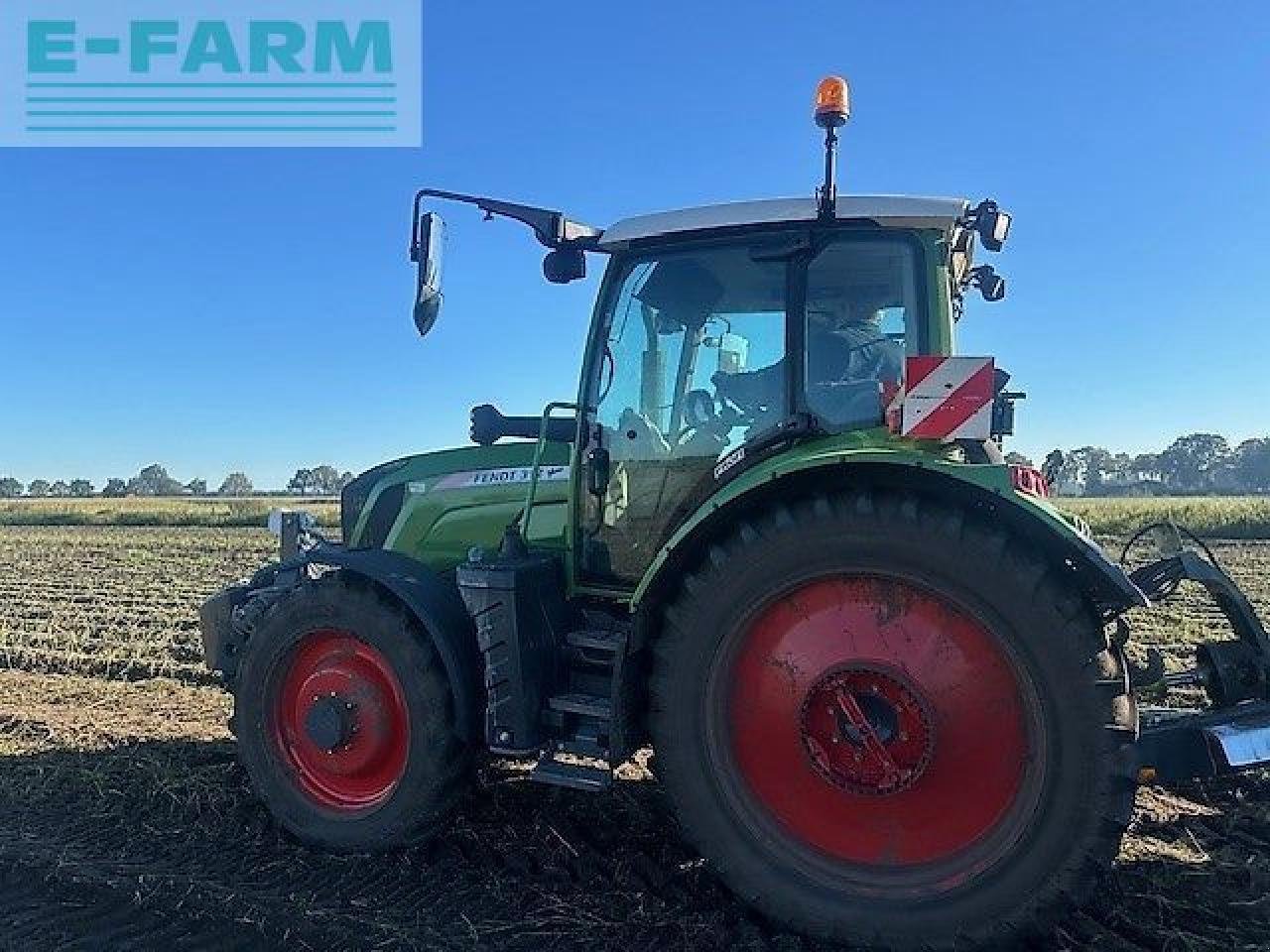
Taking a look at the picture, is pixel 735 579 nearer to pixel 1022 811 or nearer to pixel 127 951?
pixel 1022 811

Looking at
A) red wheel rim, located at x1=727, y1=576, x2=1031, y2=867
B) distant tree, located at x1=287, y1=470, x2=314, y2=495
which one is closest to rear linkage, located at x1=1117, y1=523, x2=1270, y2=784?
red wheel rim, located at x1=727, y1=576, x2=1031, y2=867

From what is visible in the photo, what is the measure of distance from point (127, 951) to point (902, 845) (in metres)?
2.67

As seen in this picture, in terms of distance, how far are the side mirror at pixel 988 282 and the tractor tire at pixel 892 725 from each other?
1725 millimetres

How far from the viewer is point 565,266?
419cm

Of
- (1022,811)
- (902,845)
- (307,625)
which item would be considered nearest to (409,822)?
(307,625)

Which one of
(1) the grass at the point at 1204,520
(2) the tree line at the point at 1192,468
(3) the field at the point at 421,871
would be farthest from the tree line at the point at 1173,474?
(3) the field at the point at 421,871

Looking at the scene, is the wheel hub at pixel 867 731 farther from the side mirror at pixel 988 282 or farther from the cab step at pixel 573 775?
the side mirror at pixel 988 282

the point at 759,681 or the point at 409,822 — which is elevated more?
the point at 759,681

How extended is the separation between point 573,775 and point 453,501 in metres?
1.70

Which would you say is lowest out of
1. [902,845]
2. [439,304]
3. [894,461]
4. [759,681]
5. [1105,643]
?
[902,845]

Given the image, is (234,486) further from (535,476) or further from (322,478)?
(535,476)

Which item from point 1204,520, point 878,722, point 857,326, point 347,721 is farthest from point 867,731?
point 1204,520

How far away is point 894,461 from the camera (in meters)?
3.07

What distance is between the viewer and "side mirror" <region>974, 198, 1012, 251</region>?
3.45 metres
